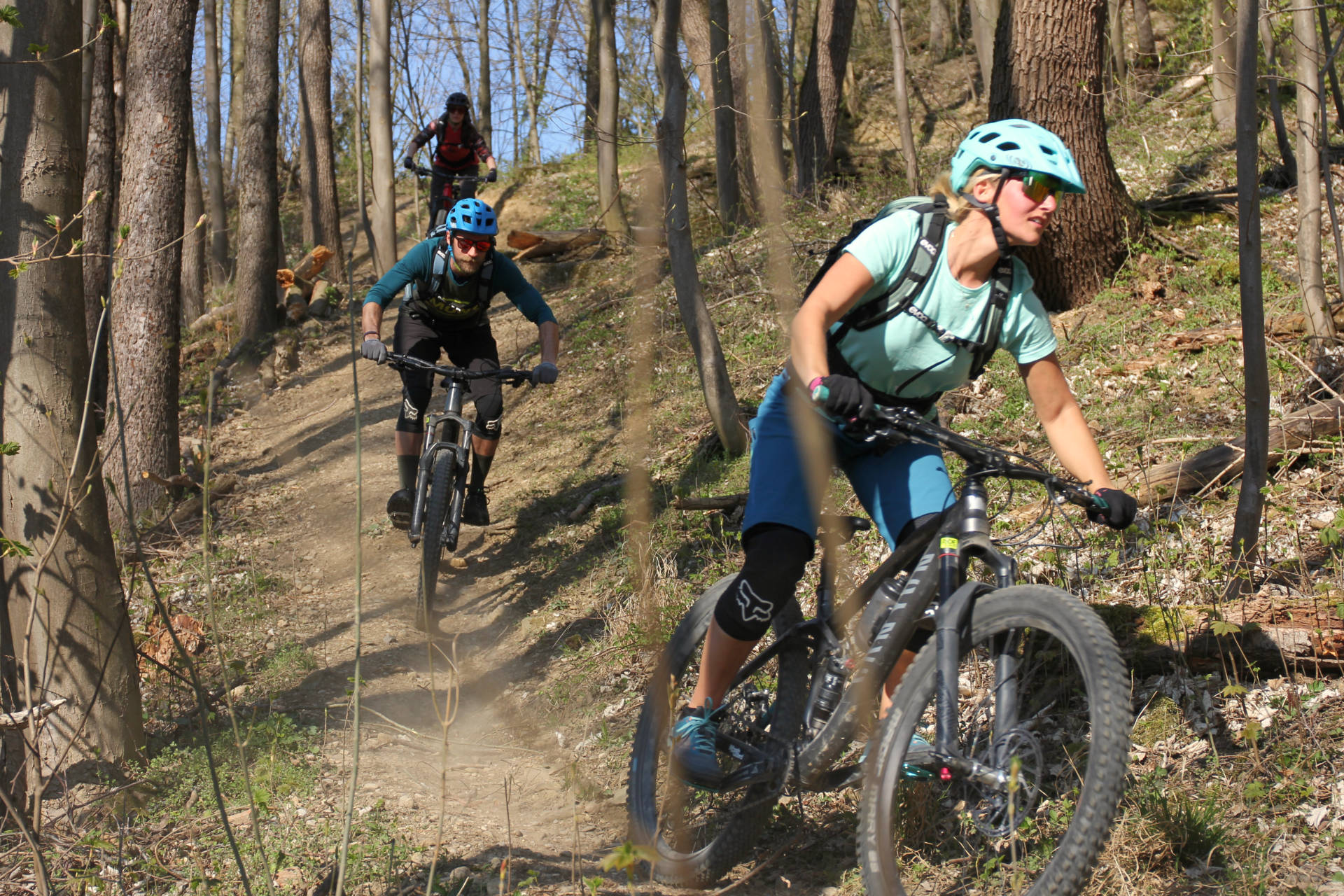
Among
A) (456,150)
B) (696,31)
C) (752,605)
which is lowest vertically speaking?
(752,605)

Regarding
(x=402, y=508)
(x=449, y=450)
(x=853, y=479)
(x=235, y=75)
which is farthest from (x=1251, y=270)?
(x=235, y=75)

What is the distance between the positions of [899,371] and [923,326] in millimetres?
168

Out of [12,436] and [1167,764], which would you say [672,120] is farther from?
[1167,764]

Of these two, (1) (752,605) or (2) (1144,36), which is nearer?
(1) (752,605)

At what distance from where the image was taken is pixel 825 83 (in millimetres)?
13289

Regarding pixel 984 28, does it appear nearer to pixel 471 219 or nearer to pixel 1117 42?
pixel 1117 42

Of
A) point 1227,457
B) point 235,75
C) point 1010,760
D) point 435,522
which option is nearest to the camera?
point 1010,760

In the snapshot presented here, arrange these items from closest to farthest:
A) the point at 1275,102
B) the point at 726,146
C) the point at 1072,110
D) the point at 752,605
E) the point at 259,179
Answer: the point at 752,605, the point at 1275,102, the point at 1072,110, the point at 726,146, the point at 259,179

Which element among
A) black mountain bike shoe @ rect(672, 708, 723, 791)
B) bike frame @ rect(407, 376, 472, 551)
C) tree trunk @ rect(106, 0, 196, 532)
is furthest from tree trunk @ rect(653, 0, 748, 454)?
tree trunk @ rect(106, 0, 196, 532)

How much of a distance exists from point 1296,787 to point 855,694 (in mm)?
1493

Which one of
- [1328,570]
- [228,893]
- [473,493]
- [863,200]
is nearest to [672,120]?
[473,493]

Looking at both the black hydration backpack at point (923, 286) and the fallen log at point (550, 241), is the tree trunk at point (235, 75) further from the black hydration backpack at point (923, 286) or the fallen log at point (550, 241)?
the black hydration backpack at point (923, 286)

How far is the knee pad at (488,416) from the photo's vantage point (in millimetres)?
6211

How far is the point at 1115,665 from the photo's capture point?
239 cm
